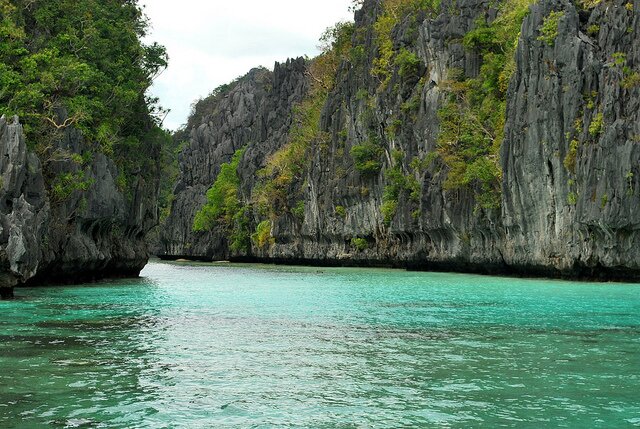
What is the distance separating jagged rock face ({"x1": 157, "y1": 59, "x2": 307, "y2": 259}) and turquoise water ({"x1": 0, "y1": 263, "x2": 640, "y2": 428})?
205 ft

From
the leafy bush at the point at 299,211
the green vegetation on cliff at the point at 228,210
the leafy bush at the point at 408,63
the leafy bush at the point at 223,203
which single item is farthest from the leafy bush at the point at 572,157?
the leafy bush at the point at 223,203

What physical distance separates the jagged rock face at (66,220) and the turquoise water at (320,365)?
1.87m

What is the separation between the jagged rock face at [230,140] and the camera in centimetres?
8525

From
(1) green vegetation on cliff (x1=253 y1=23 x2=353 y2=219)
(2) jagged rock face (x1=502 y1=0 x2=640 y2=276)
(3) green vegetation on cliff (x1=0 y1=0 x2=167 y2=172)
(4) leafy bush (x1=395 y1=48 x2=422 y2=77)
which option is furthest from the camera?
(1) green vegetation on cliff (x1=253 y1=23 x2=353 y2=219)

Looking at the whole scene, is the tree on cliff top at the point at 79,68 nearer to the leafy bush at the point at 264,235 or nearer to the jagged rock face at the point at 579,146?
the jagged rock face at the point at 579,146

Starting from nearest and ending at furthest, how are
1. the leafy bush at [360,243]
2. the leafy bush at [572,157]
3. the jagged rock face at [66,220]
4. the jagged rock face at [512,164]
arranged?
the jagged rock face at [66,220]
the jagged rock face at [512,164]
the leafy bush at [572,157]
the leafy bush at [360,243]

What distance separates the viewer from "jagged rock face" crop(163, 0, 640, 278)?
30.5 metres

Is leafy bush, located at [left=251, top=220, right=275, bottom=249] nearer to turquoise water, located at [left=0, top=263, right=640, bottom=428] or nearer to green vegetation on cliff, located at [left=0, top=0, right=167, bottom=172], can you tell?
green vegetation on cliff, located at [left=0, top=0, right=167, bottom=172]

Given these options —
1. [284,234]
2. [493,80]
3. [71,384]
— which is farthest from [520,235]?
[284,234]

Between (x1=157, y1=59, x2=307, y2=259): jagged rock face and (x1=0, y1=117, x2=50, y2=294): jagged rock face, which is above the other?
(x1=157, y1=59, x2=307, y2=259): jagged rock face

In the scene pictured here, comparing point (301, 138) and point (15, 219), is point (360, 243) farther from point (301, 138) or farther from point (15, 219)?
point (15, 219)

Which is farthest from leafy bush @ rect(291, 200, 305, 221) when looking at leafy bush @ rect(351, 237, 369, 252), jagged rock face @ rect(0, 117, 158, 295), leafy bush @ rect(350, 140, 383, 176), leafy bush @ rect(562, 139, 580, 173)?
leafy bush @ rect(562, 139, 580, 173)

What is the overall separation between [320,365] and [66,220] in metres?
20.6

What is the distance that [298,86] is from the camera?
3401 inches
